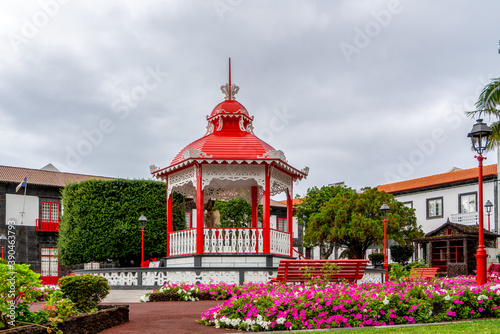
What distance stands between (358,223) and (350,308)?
2245 centimetres

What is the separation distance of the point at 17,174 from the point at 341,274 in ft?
105

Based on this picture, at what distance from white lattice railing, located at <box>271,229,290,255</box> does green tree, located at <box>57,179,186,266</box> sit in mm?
10617

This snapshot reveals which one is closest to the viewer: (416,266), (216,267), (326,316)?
(326,316)

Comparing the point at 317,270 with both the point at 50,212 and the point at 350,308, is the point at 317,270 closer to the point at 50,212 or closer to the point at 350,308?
the point at 350,308

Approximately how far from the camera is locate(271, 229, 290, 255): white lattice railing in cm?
1836

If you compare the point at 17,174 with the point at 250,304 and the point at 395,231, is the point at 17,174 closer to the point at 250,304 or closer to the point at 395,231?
the point at 395,231

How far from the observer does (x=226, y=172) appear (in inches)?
713

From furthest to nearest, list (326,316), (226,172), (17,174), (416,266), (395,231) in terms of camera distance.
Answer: (17,174), (395,231), (226,172), (416,266), (326,316)

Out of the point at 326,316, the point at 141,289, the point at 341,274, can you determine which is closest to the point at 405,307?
the point at 326,316

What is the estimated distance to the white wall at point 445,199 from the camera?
41312mm

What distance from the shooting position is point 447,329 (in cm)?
798

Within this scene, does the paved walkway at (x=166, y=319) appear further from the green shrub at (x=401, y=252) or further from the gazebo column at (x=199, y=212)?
the green shrub at (x=401, y=252)

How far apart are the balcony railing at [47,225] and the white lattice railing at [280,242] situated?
2495 cm

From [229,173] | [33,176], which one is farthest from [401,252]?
[33,176]
